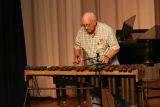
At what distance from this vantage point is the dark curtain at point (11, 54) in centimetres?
650

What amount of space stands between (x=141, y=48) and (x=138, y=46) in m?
0.08

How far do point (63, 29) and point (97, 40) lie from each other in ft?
7.67

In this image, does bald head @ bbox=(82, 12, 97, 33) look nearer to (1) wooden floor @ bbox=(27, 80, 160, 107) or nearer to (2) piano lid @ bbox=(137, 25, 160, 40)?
Answer: (2) piano lid @ bbox=(137, 25, 160, 40)

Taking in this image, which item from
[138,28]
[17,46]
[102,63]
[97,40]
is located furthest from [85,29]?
[138,28]

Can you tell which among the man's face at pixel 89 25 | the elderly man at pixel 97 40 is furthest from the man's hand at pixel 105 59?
the man's face at pixel 89 25

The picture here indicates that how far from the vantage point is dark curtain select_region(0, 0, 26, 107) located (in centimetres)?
→ 650

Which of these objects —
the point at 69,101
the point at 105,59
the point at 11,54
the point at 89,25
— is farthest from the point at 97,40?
the point at 69,101

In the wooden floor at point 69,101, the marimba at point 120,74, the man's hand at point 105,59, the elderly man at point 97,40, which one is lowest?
the wooden floor at point 69,101

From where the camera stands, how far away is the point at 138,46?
5824mm

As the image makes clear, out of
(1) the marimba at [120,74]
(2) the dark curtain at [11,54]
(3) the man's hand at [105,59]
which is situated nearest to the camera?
(1) the marimba at [120,74]

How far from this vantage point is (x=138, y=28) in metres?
7.41

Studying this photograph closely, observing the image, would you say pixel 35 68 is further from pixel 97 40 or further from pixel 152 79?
pixel 152 79

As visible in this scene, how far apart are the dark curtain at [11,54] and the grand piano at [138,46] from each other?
1765 mm

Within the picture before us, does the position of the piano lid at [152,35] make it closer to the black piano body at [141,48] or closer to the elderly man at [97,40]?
the black piano body at [141,48]
